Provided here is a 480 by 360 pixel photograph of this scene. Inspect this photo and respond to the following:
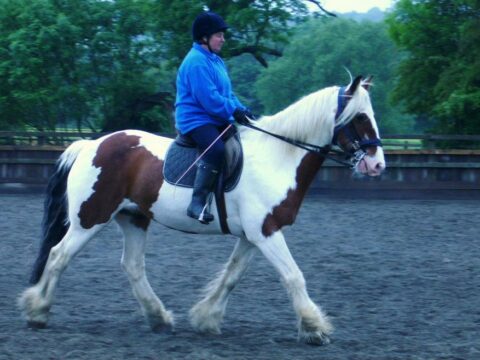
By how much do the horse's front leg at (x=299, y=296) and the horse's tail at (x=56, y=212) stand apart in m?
1.82

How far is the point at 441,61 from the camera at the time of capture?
24625mm

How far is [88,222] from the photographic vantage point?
269 inches

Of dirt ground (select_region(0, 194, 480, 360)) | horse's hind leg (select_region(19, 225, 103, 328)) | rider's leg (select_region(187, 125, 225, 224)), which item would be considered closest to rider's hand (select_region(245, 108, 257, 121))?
rider's leg (select_region(187, 125, 225, 224))

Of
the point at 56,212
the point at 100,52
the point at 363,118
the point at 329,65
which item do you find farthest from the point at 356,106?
the point at 329,65

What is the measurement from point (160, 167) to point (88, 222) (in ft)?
2.37

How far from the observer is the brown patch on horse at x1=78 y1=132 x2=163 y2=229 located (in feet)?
22.2

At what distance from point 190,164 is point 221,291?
3.37 feet

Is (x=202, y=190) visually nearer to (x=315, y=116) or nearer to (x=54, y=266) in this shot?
(x=315, y=116)

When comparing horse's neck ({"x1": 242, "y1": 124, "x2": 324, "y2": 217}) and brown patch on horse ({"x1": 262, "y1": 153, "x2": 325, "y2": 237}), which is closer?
brown patch on horse ({"x1": 262, "y1": 153, "x2": 325, "y2": 237})

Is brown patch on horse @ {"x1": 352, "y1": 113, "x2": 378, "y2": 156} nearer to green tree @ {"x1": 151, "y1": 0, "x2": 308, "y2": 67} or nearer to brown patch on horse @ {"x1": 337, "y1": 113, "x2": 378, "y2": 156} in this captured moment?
brown patch on horse @ {"x1": 337, "y1": 113, "x2": 378, "y2": 156}

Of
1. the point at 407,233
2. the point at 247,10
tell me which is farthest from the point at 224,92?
the point at 247,10

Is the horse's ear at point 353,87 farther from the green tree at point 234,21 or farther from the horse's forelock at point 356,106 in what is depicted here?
the green tree at point 234,21

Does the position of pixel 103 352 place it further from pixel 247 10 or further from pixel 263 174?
pixel 247 10

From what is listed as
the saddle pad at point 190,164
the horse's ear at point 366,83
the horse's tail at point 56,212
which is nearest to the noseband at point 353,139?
the horse's ear at point 366,83
